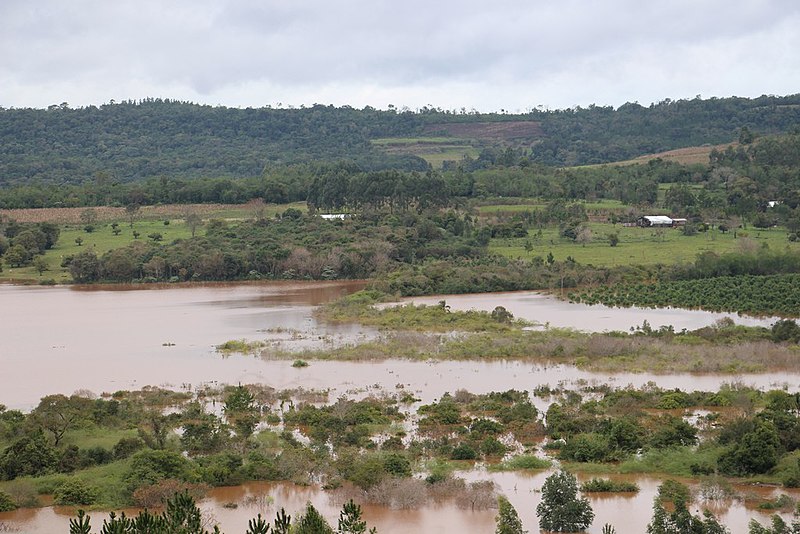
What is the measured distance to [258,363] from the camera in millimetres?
35000

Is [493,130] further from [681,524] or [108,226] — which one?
[681,524]

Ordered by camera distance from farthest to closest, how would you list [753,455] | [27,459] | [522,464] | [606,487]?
[522,464] < [27,459] < [753,455] < [606,487]

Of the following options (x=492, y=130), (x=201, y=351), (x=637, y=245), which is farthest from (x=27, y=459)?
(x=492, y=130)

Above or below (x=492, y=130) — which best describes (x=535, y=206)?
below

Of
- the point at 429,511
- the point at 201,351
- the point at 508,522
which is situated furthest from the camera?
the point at 201,351

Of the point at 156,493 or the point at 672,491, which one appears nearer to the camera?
the point at 672,491

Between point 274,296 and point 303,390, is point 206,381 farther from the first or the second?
point 274,296

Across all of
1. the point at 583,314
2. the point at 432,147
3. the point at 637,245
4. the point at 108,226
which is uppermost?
the point at 432,147

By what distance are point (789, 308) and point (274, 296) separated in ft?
81.4

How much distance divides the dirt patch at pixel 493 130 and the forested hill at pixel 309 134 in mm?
177

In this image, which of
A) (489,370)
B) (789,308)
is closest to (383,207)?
(789,308)

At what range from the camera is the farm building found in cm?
6850

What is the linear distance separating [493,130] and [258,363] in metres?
115

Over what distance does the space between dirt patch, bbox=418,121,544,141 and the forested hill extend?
0.58 ft
